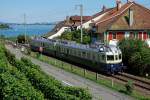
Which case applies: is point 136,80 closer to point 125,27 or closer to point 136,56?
point 136,56

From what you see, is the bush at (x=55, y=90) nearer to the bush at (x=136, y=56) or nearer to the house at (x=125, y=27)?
the bush at (x=136, y=56)

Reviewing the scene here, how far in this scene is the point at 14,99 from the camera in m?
21.7

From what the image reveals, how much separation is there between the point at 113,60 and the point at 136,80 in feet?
15.4

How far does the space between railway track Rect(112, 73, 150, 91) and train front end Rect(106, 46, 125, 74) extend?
2.30 ft

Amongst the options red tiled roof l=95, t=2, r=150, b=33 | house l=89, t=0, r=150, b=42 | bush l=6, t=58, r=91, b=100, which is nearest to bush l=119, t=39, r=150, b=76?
house l=89, t=0, r=150, b=42

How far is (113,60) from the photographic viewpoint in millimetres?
47844

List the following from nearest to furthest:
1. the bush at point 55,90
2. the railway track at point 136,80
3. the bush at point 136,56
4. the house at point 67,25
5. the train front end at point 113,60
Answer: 1. the bush at point 55,90
2. the railway track at point 136,80
3. the bush at point 136,56
4. the train front end at point 113,60
5. the house at point 67,25

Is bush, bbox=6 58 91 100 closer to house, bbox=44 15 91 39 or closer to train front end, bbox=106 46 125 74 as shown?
train front end, bbox=106 46 125 74

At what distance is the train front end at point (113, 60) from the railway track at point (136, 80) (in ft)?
2.30

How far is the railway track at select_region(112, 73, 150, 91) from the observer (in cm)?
4011

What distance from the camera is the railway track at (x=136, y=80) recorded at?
40.1 m

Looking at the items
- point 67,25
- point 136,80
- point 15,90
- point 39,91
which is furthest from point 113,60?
point 67,25

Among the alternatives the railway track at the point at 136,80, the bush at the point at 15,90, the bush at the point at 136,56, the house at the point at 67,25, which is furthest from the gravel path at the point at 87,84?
the house at the point at 67,25

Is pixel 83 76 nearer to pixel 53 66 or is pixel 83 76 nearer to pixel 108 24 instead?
pixel 53 66
